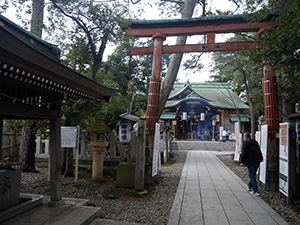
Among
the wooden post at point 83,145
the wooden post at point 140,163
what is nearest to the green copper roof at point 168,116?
the wooden post at point 83,145

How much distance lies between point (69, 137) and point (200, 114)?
77.5ft

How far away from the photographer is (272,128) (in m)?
6.96

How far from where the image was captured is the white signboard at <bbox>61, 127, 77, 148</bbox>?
296 inches

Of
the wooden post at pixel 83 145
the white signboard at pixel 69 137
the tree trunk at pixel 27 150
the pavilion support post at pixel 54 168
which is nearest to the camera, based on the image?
the pavilion support post at pixel 54 168

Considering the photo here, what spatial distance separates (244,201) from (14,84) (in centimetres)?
567

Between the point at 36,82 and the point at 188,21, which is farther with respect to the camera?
the point at 188,21

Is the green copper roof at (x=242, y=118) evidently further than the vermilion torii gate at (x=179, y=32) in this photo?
Yes

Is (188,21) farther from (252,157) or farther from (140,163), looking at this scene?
(140,163)

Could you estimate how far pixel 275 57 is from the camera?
5590mm

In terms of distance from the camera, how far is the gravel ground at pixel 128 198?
4.64m

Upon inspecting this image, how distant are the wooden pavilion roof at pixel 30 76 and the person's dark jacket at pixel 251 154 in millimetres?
4015

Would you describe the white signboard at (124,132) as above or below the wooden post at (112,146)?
above

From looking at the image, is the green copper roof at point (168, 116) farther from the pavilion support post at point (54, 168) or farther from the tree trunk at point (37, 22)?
the pavilion support post at point (54, 168)

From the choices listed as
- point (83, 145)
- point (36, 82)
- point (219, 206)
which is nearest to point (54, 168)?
point (36, 82)
